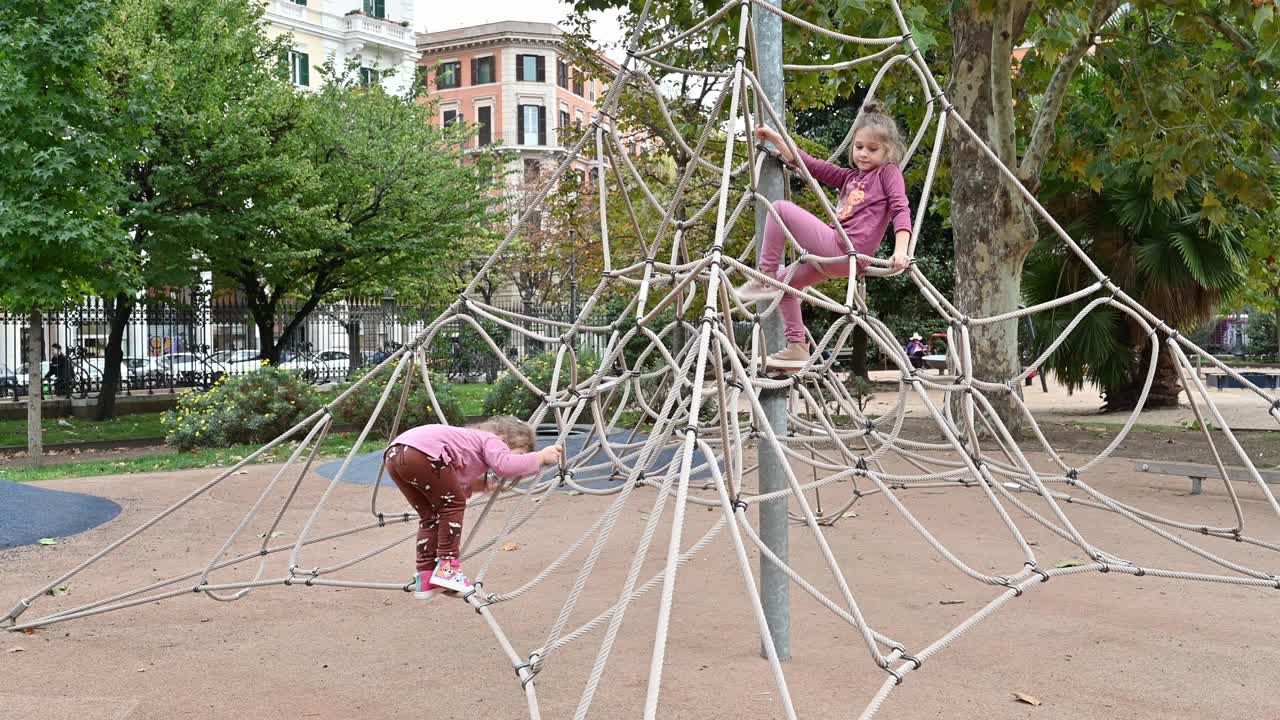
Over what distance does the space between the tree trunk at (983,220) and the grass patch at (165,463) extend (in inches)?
240

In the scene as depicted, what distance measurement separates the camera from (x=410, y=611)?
14.5 ft

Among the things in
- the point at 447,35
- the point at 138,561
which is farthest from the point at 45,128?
the point at 447,35

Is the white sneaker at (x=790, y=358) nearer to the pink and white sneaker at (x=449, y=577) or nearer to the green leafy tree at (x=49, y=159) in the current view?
the pink and white sneaker at (x=449, y=577)

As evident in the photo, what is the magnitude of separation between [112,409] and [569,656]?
13.9m

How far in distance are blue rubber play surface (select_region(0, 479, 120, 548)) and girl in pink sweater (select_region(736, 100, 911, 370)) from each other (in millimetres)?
4359

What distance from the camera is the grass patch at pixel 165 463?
8.97 metres

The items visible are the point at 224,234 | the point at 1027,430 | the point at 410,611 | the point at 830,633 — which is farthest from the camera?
the point at 224,234

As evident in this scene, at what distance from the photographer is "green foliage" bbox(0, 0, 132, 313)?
9922 millimetres

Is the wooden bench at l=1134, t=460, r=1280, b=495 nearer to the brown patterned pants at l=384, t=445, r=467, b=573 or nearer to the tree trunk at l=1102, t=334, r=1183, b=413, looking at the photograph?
the tree trunk at l=1102, t=334, r=1183, b=413

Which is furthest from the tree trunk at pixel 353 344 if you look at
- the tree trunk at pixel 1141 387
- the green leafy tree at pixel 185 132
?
the tree trunk at pixel 1141 387

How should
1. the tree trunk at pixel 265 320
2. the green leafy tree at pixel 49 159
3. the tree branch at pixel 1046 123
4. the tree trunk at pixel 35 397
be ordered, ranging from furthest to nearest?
the tree trunk at pixel 265 320 < the tree trunk at pixel 35 397 < the green leafy tree at pixel 49 159 < the tree branch at pixel 1046 123

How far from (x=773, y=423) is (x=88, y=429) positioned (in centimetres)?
1297

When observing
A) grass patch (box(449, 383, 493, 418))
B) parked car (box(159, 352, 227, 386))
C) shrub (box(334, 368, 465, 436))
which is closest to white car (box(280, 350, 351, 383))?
parked car (box(159, 352, 227, 386))

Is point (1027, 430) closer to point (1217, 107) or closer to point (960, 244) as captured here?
point (960, 244)
